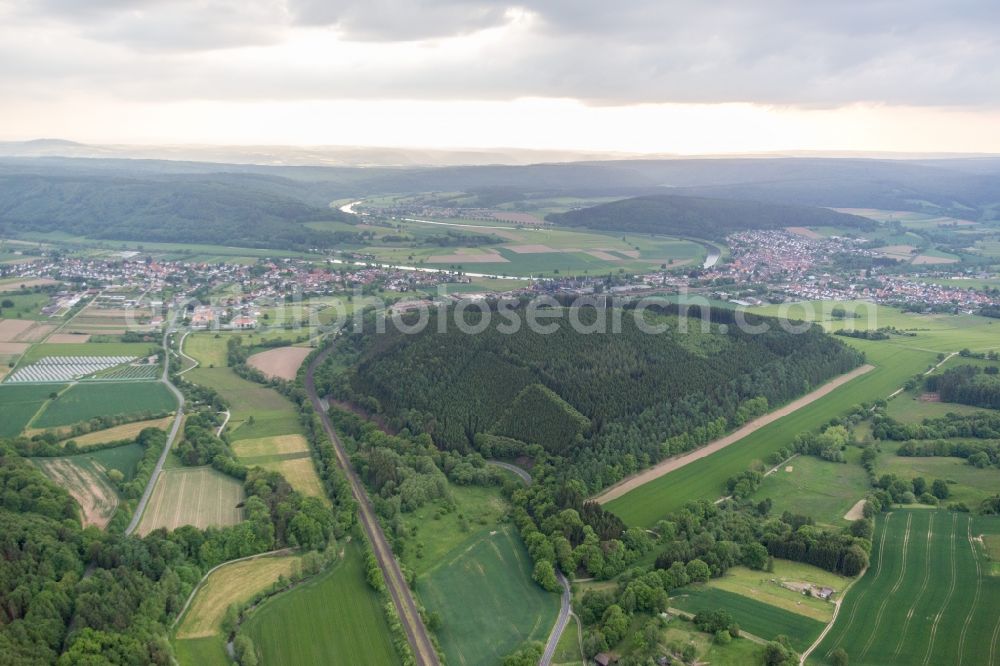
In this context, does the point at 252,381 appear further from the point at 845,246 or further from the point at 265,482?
the point at 845,246

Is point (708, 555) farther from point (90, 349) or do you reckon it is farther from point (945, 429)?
point (90, 349)

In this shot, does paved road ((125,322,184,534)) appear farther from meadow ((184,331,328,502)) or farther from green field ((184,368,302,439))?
green field ((184,368,302,439))

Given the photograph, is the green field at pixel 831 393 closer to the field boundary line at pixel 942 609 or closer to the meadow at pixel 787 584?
the meadow at pixel 787 584

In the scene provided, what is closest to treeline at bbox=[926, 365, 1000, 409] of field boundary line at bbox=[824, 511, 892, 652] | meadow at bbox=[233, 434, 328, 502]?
field boundary line at bbox=[824, 511, 892, 652]

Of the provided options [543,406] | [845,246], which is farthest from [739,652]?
[845,246]

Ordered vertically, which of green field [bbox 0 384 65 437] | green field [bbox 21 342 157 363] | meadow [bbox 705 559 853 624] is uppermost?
green field [bbox 21 342 157 363]

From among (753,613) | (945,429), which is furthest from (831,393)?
(753,613)

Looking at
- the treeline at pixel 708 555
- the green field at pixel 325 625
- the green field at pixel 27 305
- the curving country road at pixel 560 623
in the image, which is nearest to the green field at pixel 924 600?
the treeline at pixel 708 555
